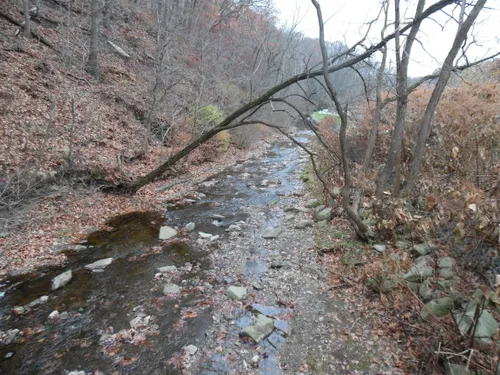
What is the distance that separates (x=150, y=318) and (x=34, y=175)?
16.2ft

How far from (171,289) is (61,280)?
5.97 feet

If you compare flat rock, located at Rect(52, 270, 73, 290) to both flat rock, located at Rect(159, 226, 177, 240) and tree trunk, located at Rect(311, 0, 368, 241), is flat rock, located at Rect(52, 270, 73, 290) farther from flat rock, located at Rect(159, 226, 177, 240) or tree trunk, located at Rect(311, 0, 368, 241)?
tree trunk, located at Rect(311, 0, 368, 241)

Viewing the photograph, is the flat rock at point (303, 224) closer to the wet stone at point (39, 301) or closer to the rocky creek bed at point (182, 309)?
the rocky creek bed at point (182, 309)

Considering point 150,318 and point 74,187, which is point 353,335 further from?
point 74,187

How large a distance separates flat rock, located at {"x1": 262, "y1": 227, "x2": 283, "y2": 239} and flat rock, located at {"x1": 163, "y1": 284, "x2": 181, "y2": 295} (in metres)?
2.67

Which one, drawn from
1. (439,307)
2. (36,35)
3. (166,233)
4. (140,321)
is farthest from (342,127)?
(36,35)

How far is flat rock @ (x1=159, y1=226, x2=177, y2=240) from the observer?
23.3 feet

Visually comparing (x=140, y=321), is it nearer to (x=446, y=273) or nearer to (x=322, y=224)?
(x=446, y=273)

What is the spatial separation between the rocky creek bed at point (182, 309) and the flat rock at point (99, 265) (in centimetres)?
2

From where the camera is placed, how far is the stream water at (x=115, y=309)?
3.75 metres

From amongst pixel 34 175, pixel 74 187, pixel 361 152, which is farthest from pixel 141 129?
pixel 361 152

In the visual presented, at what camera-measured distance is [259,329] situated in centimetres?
421

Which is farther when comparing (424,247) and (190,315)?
(424,247)

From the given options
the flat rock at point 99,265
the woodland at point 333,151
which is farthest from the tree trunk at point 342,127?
the flat rock at point 99,265
